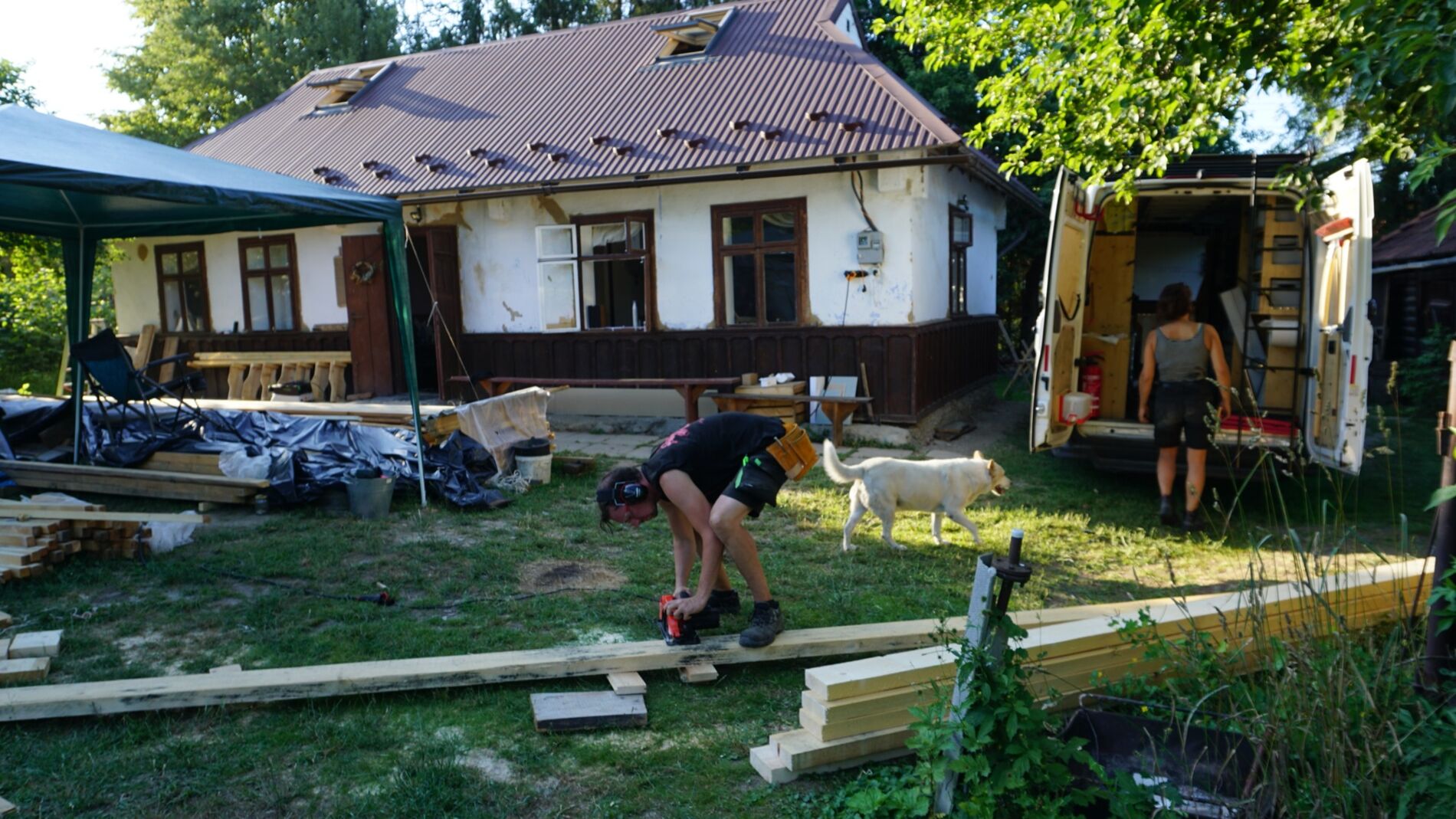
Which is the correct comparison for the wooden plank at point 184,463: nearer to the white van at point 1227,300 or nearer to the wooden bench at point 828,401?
the wooden bench at point 828,401

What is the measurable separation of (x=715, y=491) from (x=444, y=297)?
934 centimetres

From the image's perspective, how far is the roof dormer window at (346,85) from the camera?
16.1 metres

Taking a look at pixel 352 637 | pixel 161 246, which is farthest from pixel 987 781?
pixel 161 246

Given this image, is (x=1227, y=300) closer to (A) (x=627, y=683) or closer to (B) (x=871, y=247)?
(B) (x=871, y=247)

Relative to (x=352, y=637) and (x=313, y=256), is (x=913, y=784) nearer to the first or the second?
(x=352, y=637)

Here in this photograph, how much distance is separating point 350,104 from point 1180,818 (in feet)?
54.6

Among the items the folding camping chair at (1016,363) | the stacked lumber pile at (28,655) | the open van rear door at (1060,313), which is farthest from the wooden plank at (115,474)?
the folding camping chair at (1016,363)

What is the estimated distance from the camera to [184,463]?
25.9 ft

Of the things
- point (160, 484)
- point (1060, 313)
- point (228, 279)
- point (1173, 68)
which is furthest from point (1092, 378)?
point (228, 279)

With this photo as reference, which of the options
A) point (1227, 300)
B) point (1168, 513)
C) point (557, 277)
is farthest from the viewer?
point (557, 277)

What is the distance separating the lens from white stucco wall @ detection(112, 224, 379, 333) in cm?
1384

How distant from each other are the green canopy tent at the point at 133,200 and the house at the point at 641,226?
3423 millimetres

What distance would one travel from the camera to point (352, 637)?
475 centimetres

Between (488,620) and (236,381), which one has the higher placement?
(236,381)
